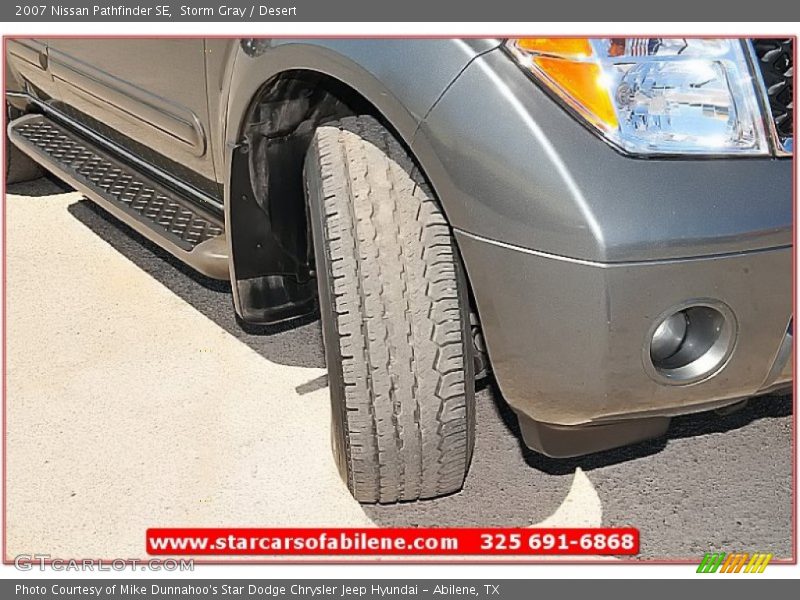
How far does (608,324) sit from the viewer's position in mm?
1756

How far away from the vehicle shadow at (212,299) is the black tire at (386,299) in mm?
903

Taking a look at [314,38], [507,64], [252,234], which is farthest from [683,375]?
[252,234]

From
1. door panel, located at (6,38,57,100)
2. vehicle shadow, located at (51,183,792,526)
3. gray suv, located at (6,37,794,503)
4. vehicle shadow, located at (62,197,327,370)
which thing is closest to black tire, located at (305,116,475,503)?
gray suv, located at (6,37,794,503)

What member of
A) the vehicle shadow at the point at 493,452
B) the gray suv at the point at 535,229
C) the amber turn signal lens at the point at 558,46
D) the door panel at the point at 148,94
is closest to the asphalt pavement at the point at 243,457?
the vehicle shadow at the point at 493,452

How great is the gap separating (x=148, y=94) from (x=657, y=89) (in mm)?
1596

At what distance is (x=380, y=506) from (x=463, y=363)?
590 mm

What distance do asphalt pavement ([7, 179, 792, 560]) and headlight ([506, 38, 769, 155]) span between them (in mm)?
1064

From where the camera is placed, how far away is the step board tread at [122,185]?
293 cm

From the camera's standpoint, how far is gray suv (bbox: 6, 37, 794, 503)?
1.72m

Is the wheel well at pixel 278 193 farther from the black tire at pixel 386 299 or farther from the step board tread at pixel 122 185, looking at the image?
the step board tread at pixel 122 185

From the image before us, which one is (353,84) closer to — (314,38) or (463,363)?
(314,38)

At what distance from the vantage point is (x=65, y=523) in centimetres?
255

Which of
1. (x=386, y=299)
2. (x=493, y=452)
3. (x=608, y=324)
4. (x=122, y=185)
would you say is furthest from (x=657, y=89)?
(x=122, y=185)

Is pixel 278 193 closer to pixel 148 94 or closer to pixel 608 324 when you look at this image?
pixel 148 94
